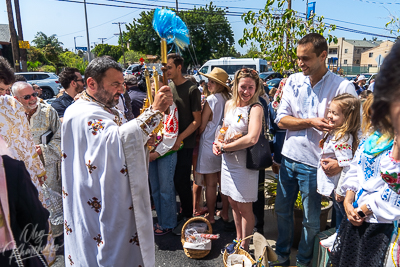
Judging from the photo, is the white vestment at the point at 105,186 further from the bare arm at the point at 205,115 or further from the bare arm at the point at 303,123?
the bare arm at the point at 205,115

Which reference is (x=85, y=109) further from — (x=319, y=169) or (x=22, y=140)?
(x=319, y=169)

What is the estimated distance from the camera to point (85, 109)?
1.91 m

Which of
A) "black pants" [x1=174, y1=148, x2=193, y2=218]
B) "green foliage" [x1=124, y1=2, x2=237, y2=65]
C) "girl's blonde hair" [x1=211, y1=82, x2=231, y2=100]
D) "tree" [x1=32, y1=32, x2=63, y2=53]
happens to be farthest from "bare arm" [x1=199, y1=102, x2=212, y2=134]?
"tree" [x1=32, y1=32, x2=63, y2=53]

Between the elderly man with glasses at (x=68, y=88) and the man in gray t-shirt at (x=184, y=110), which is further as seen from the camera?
the elderly man with glasses at (x=68, y=88)

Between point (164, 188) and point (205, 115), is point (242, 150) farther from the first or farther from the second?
point (164, 188)

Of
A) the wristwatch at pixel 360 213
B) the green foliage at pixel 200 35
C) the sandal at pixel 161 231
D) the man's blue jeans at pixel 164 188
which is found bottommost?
the sandal at pixel 161 231

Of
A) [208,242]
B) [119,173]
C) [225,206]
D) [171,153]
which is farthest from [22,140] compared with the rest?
[225,206]

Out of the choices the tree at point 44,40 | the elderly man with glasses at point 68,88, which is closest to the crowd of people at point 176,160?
the elderly man with glasses at point 68,88

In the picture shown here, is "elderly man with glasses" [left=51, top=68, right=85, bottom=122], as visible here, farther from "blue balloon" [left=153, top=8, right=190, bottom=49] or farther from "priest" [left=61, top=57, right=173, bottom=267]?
"blue balloon" [left=153, top=8, right=190, bottom=49]

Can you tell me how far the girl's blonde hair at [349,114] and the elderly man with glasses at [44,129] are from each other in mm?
3013

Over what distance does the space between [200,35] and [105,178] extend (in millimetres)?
35028

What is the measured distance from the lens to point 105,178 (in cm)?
185

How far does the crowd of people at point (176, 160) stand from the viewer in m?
1.44

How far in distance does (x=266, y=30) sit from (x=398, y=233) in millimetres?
3581
